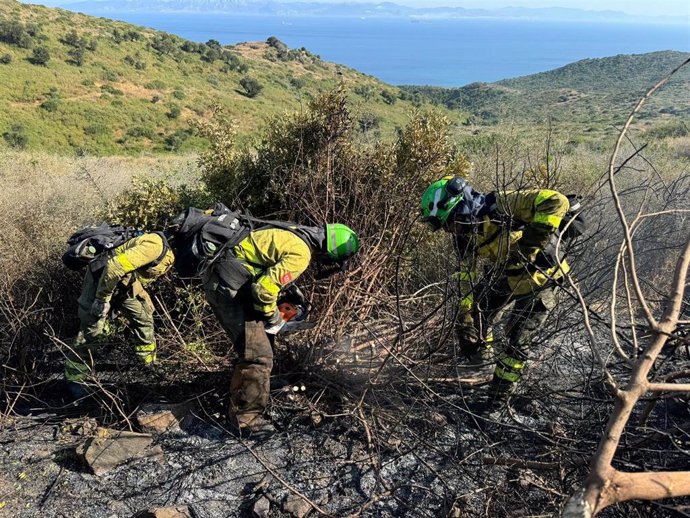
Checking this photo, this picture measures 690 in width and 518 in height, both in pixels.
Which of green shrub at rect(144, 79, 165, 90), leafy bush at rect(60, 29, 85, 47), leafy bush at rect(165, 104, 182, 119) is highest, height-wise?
leafy bush at rect(60, 29, 85, 47)

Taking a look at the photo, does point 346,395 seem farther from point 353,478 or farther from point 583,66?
point 583,66

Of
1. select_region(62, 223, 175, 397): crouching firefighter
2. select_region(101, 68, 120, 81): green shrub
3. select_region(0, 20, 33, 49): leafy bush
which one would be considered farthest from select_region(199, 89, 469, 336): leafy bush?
select_region(0, 20, 33, 49): leafy bush

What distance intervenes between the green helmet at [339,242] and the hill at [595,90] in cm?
1877

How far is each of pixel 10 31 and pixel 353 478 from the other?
36.6m

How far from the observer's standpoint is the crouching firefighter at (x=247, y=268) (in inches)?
132

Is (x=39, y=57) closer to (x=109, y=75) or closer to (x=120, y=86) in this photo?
(x=109, y=75)

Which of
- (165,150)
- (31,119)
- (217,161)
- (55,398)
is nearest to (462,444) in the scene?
(55,398)

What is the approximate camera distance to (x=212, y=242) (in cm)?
341

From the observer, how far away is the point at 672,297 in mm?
1350

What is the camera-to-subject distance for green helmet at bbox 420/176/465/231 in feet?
11.6

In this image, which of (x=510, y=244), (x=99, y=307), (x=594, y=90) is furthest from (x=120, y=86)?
(x=510, y=244)

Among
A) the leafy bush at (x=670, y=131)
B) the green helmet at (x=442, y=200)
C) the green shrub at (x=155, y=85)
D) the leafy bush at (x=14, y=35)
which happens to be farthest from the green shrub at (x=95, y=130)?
the green helmet at (x=442, y=200)

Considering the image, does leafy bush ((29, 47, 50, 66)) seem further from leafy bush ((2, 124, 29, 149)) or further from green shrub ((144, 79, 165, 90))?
leafy bush ((2, 124, 29, 149))

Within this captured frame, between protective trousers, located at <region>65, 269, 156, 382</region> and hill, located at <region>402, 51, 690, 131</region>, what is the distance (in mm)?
18986
